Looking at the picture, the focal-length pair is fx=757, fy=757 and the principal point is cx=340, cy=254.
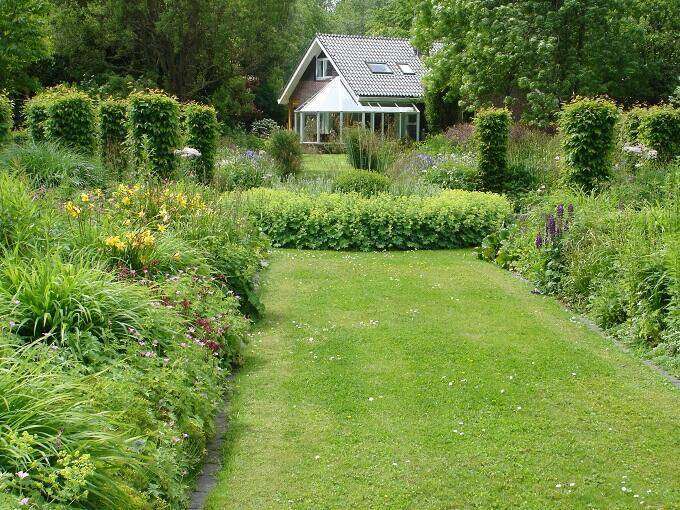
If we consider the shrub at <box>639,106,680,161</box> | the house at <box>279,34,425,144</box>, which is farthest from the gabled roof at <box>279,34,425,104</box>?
the shrub at <box>639,106,680,161</box>

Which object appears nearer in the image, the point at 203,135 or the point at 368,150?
the point at 203,135

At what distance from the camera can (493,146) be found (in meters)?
16.2

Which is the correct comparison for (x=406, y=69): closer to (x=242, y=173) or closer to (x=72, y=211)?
(x=242, y=173)

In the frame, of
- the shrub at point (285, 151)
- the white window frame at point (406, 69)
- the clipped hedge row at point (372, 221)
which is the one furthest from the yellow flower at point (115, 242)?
the white window frame at point (406, 69)

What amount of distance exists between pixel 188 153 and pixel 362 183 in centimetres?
347

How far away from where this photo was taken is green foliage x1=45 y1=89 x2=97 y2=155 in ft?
47.9

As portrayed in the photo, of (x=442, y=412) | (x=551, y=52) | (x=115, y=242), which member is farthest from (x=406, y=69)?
(x=442, y=412)

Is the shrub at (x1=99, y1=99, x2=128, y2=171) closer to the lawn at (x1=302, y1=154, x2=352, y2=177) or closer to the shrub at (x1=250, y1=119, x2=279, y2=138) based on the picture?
the lawn at (x1=302, y1=154, x2=352, y2=177)

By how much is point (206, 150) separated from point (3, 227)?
9.72 metres

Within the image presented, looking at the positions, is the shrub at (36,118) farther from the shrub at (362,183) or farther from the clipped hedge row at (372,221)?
the shrub at (362,183)

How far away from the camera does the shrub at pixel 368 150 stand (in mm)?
16312

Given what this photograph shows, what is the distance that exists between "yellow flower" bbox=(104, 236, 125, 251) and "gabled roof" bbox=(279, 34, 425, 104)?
A: 27686 millimetres

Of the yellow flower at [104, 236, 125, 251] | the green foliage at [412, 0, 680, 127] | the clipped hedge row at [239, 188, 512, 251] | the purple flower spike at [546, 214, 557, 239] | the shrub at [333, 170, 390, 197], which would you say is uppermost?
the green foliage at [412, 0, 680, 127]

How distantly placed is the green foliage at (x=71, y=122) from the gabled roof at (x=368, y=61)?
19232 mm
